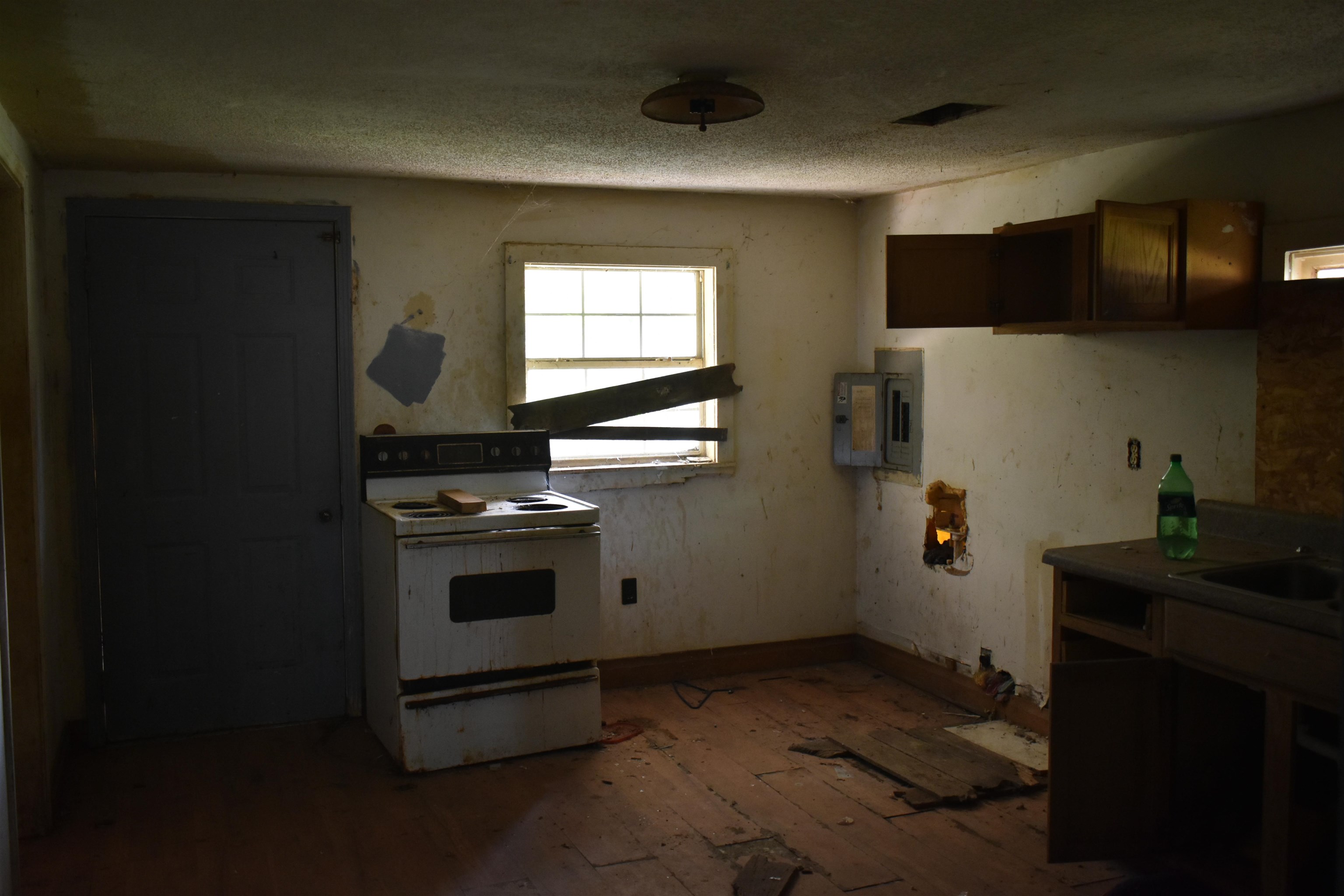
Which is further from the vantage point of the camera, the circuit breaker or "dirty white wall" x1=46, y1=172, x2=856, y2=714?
the circuit breaker

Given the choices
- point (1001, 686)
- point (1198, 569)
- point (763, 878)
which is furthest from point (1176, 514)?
point (763, 878)

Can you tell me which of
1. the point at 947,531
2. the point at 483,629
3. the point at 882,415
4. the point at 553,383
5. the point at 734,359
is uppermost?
the point at 734,359

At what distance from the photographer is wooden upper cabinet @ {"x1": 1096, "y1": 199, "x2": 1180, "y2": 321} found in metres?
3.01

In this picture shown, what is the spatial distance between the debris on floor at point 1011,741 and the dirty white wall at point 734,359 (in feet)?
3.69

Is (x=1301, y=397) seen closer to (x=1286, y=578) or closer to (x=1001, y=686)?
(x=1286, y=578)

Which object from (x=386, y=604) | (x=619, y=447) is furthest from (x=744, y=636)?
(x=386, y=604)

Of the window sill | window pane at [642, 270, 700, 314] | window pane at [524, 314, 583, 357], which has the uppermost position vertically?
window pane at [642, 270, 700, 314]

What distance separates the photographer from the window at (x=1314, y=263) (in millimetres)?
2986

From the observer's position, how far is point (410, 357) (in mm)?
4297

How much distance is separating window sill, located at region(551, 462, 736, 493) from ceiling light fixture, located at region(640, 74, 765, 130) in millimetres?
2117

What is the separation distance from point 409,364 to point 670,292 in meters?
1.22

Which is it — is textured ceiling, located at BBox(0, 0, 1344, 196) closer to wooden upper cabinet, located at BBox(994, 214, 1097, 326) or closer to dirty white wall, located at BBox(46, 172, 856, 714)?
wooden upper cabinet, located at BBox(994, 214, 1097, 326)

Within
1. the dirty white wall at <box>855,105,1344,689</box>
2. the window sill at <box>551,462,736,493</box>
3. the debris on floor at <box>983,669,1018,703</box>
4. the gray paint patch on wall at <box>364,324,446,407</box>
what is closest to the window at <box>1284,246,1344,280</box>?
the dirty white wall at <box>855,105,1344,689</box>

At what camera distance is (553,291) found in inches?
179
